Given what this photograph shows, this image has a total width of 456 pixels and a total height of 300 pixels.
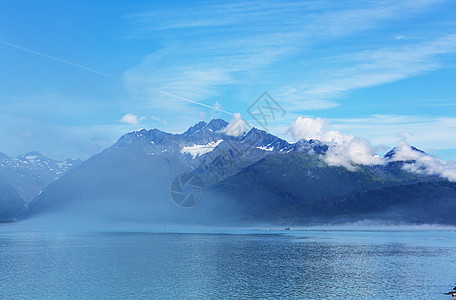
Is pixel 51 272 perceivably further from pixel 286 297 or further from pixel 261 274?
pixel 286 297

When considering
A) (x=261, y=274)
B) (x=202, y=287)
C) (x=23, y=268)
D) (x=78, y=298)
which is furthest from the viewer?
(x=23, y=268)

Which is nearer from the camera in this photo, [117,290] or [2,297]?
[2,297]

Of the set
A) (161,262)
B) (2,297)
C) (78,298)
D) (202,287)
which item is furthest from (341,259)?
(2,297)

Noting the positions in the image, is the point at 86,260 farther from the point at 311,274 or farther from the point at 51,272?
the point at 311,274

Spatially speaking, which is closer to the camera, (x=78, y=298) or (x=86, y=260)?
(x=78, y=298)

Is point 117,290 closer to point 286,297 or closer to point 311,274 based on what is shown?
point 286,297

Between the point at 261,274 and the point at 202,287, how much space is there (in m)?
27.9

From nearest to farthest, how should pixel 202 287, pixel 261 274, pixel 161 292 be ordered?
1. pixel 161 292
2. pixel 202 287
3. pixel 261 274

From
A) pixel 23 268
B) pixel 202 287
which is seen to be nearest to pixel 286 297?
pixel 202 287

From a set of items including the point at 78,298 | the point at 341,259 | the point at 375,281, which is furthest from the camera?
the point at 341,259

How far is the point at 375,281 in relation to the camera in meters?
116

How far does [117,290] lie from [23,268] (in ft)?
194

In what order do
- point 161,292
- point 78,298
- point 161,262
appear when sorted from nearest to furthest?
point 78,298, point 161,292, point 161,262

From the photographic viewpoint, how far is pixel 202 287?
4181 inches
